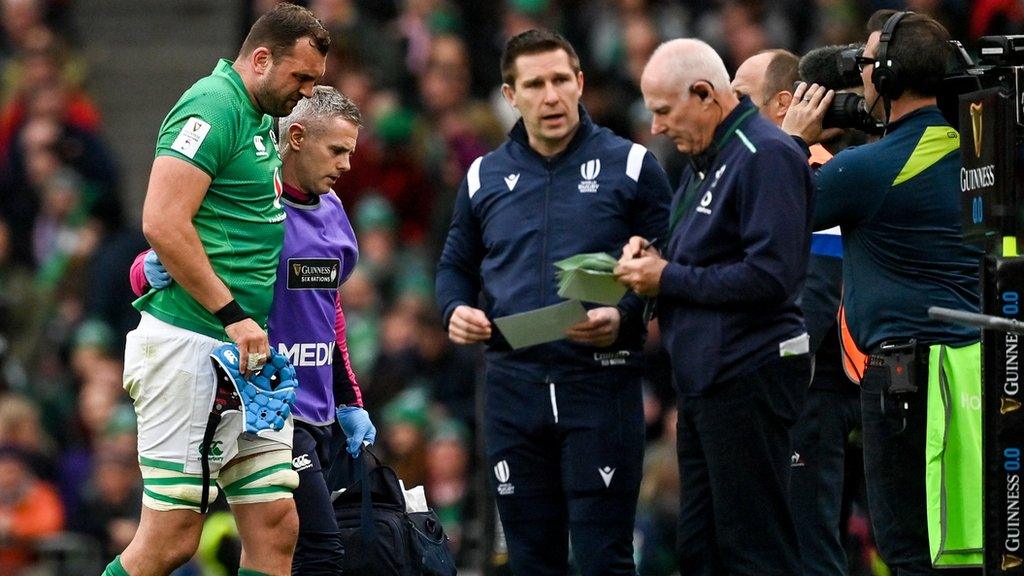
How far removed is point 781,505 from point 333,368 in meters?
1.73

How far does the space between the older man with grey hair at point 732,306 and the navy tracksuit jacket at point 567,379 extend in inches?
18.5

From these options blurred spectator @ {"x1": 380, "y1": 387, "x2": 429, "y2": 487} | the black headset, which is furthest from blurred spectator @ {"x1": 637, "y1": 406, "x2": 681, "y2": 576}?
the black headset

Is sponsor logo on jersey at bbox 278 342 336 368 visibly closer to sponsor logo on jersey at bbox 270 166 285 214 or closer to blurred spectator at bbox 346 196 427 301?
sponsor logo on jersey at bbox 270 166 285 214

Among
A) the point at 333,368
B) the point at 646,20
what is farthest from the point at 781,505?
the point at 646,20

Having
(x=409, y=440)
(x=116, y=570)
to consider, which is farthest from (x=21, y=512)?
(x=116, y=570)

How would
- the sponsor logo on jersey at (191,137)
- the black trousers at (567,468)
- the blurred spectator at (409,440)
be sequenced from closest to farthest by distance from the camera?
1. the sponsor logo on jersey at (191,137)
2. the black trousers at (567,468)
3. the blurred spectator at (409,440)

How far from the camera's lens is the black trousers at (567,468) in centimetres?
643

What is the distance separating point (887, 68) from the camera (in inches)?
234

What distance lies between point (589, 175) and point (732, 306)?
1.00m

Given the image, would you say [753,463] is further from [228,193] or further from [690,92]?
[228,193]

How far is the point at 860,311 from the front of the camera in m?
6.16

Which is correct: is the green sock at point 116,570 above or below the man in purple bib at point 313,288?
below

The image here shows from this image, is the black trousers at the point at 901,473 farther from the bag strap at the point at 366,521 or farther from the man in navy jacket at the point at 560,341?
the bag strap at the point at 366,521

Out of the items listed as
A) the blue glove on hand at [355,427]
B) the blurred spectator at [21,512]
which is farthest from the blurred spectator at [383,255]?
the blue glove on hand at [355,427]
